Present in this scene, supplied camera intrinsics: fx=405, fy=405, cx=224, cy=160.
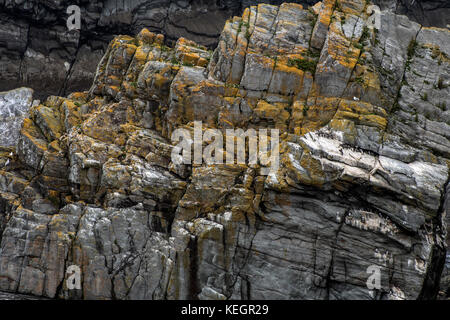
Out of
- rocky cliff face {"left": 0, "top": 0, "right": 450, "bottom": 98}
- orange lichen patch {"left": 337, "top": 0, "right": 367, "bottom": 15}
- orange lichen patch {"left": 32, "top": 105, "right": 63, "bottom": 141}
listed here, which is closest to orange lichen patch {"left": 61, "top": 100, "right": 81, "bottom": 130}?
orange lichen patch {"left": 32, "top": 105, "right": 63, "bottom": 141}

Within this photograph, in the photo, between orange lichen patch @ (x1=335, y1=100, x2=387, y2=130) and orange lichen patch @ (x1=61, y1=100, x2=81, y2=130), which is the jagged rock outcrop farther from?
orange lichen patch @ (x1=335, y1=100, x2=387, y2=130)

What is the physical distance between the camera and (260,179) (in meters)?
19.7

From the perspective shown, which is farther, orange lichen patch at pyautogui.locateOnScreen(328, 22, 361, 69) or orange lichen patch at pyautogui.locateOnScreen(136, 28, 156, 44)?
orange lichen patch at pyautogui.locateOnScreen(136, 28, 156, 44)

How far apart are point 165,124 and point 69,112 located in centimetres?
666

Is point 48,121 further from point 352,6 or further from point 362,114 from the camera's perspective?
point 352,6

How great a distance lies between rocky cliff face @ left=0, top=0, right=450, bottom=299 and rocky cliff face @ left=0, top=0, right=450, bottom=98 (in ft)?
49.6

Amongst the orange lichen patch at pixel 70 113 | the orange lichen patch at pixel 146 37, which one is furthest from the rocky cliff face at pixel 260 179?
the orange lichen patch at pixel 146 37

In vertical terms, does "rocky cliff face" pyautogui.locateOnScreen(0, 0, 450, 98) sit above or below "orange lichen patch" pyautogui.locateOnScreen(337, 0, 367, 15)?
below

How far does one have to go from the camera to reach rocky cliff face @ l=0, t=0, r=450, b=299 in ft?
61.7

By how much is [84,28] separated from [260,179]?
27.4 metres

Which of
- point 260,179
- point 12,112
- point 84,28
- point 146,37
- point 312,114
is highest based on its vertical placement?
point 84,28

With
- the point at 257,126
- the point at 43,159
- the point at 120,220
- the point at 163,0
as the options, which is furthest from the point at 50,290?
the point at 163,0

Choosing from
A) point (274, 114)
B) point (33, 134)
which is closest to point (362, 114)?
point (274, 114)

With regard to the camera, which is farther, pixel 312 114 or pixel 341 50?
pixel 341 50
